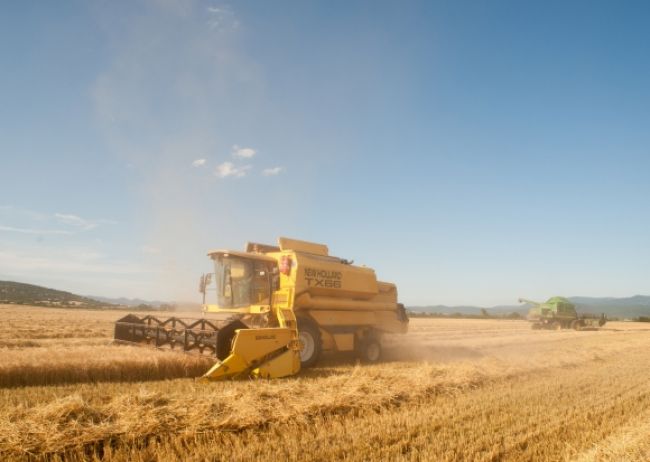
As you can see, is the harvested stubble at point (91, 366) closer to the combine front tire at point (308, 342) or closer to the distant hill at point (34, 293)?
the combine front tire at point (308, 342)

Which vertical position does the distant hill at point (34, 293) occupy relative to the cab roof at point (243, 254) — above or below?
below

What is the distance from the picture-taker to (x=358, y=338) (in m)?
11.6

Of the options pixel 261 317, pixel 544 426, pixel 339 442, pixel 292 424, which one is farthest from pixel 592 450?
pixel 261 317

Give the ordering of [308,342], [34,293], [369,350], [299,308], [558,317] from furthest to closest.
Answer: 1. [34,293]
2. [558,317]
3. [369,350]
4. [299,308]
5. [308,342]

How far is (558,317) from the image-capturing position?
110 feet

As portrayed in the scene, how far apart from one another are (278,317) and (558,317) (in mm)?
30917

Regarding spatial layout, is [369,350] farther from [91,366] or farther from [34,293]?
[34,293]

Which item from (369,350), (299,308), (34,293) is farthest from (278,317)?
(34,293)

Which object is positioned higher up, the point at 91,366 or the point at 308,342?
the point at 308,342

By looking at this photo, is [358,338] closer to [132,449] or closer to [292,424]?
[292,424]

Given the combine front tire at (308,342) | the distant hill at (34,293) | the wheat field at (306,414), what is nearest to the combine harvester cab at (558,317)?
the wheat field at (306,414)

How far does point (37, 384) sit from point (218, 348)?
114 inches

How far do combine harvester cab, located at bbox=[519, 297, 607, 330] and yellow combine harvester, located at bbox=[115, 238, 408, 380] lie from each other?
25987 millimetres

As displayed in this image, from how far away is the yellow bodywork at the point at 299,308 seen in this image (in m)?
7.66
